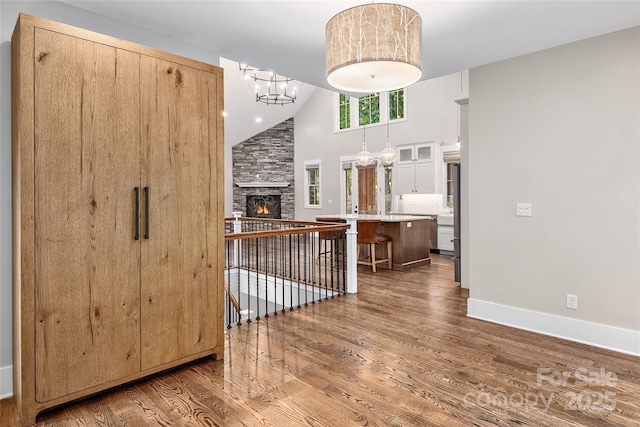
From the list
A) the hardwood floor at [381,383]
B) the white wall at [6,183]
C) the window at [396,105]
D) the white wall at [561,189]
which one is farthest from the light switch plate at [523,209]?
the window at [396,105]

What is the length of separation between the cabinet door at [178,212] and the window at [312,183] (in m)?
8.57

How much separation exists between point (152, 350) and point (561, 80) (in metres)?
3.80

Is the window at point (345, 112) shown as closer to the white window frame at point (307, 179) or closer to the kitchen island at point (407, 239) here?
the white window frame at point (307, 179)

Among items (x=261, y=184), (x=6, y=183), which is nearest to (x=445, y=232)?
(x=261, y=184)

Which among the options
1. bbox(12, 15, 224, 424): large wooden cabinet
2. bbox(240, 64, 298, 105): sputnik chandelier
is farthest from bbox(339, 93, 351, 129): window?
bbox(12, 15, 224, 424): large wooden cabinet

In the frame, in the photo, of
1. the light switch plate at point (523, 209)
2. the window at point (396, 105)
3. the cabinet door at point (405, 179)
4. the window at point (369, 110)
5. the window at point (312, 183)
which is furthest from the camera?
the window at point (312, 183)

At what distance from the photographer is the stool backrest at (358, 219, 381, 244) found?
6.02 meters

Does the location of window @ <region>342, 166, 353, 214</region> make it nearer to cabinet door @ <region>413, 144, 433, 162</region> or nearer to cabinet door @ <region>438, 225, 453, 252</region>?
cabinet door @ <region>413, 144, 433, 162</region>

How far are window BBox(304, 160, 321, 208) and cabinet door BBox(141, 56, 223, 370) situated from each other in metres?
8.57

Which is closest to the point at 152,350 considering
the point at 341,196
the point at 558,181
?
the point at 558,181

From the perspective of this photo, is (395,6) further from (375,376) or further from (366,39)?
(375,376)

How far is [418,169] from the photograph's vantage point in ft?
28.7

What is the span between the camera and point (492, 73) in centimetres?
366

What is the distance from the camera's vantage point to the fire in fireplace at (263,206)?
11484mm
